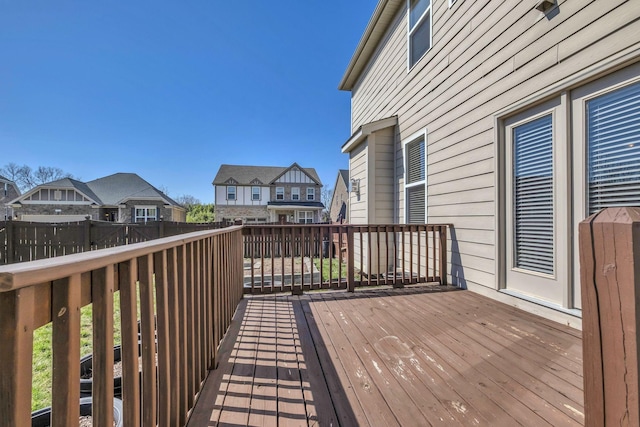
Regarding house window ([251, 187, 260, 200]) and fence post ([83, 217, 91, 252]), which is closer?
fence post ([83, 217, 91, 252])

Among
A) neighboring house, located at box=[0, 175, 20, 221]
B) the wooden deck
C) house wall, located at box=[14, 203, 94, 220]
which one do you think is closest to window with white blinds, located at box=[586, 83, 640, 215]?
the wooden deck

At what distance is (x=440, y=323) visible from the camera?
8.56 ft

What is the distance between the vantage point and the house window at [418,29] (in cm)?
443

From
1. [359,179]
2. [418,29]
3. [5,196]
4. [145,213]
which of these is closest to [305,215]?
[145,213]

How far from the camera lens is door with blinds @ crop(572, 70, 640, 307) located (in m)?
2.10

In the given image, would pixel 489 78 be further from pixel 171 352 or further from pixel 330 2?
pixel 330 2

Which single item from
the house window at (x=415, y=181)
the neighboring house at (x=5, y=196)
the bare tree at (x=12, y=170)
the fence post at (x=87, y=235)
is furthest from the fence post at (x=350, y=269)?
the bare tree at (x=12, y=170)

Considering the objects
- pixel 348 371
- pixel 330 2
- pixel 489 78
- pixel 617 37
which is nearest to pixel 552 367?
pixel 348 371

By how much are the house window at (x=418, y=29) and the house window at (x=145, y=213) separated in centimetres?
2309

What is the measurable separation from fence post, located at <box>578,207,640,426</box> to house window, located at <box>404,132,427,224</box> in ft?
12.8

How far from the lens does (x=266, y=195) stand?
80.8 feet

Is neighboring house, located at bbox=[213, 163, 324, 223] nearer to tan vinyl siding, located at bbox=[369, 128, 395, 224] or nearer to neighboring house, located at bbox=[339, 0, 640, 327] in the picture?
tan vinyl siding, located at bbox=[369, 128, 395, 224]

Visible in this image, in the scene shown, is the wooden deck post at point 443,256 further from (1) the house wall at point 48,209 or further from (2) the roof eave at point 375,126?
(1) the house wall at point 48,209

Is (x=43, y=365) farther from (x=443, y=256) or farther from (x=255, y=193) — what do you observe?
(x=255, y=193)
